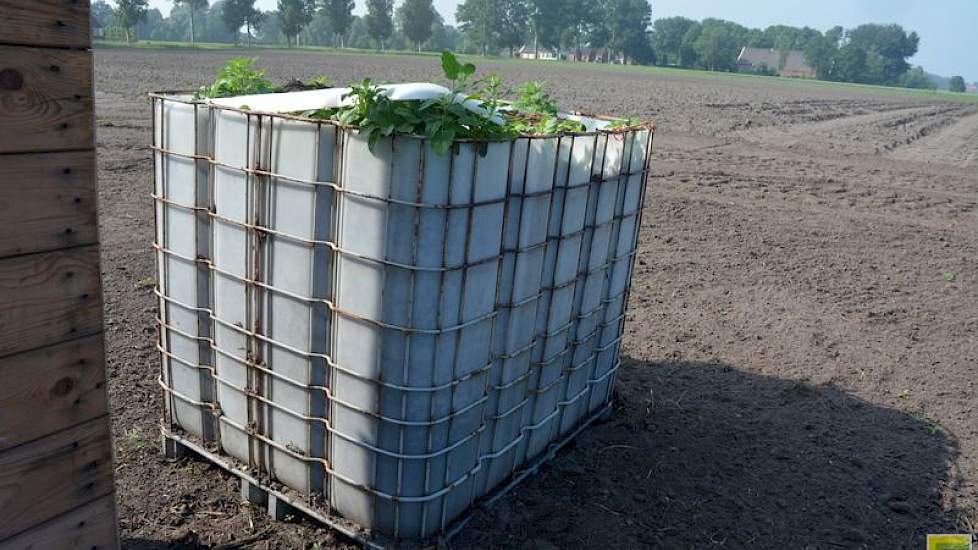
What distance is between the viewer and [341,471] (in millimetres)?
3529

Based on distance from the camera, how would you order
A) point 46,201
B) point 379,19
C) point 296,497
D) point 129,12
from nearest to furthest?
point 46,201 → point 296,497 → point 129,12 → point 379,19

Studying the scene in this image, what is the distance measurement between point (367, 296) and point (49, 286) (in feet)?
3.89

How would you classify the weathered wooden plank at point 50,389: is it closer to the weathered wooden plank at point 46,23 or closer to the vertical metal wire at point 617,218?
the weathered wooden plank at point 46,23

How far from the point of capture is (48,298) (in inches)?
98.0

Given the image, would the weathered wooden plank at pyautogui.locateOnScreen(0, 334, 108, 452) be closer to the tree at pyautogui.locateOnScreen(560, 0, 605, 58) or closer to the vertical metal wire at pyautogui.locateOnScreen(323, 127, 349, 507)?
the vertical metal wire at pyautogui.locateOnScreen(323, 127, 349, 507)

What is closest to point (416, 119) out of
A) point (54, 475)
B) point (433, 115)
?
point (433, 115)

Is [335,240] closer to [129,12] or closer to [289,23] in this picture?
[129,12]

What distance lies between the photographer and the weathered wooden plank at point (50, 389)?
8.09 feet

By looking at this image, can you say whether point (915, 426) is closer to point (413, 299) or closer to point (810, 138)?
point (413, 299)

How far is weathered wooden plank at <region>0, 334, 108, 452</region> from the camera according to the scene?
8.09ft

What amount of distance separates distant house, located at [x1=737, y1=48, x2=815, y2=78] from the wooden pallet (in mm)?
138572

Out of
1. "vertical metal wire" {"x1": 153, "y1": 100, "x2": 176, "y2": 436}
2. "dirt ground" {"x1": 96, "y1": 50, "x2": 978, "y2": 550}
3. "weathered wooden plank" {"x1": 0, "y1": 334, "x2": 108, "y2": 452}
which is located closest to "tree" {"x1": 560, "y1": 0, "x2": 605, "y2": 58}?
"dirt ground" {"x1": 96, "y1": 50, "x2": 978, "y2": 550}

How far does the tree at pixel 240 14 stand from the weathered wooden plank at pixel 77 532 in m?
99.4

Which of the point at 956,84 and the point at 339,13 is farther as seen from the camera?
the point at 956,84
